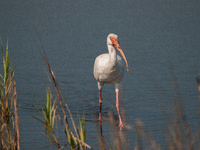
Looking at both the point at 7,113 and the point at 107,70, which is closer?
the point at 7,113

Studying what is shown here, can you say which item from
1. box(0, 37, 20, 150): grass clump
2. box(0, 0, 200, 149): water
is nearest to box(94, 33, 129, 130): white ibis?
box(0, 0, 200, 149): water

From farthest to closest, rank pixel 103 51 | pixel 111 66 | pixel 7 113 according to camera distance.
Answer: pixel 103 51 < pixel 111 66 < pixel 7 113

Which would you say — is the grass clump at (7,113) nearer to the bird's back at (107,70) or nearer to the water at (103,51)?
the water at (103,51)

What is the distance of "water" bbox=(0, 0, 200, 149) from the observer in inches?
245

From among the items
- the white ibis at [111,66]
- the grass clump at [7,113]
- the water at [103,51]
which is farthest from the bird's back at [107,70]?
the grass clump at [7,113]

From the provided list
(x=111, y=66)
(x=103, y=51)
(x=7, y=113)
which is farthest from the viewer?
(x=103, y=51)

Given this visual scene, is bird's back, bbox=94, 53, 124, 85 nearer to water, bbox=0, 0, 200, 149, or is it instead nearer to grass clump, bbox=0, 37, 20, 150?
water, bbox=0, 0, 200, 149

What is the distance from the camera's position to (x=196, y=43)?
9695 mm

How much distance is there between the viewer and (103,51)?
923 cm

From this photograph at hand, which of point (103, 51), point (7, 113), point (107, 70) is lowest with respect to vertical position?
point (7, 113)

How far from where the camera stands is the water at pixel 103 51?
245 inches

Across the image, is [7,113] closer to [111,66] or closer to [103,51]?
[111,66]

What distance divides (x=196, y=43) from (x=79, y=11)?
4.47 metres

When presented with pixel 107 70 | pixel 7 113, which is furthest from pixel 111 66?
pixel 7 113
